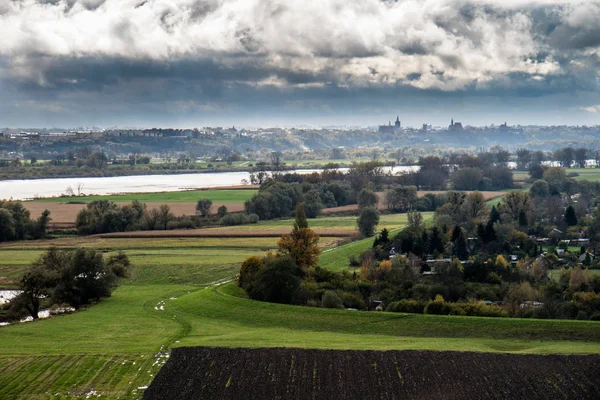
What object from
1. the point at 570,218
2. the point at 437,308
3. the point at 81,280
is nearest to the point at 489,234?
the point at 570,218

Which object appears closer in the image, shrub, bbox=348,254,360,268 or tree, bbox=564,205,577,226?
shrub, bbox=348,254,360,268

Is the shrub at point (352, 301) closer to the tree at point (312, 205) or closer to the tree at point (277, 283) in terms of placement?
the tree at point (277, 283)

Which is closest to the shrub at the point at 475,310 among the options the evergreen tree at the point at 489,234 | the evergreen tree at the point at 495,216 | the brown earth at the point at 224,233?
the evergreen tree at the point at 489,234

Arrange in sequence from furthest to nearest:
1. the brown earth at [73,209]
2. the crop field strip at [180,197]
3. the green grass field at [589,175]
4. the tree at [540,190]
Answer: the green grass field at [589,175]
the tree at [540,190]
the crop field strip at [180,197]
the brown earth at [73,209]

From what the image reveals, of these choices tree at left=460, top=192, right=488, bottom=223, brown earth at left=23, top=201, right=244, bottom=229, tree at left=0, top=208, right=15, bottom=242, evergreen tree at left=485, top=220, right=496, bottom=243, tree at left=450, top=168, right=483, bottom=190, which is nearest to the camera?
evergreen tree at left=485, top=220, right=496, bottom=243

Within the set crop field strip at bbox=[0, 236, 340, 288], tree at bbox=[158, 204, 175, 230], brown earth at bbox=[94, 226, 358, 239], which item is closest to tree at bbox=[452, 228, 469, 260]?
crop field strip at bbox=[0, 236, 340, 288]

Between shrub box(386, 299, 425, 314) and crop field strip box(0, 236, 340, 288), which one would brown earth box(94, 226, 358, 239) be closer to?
crop field strip box(0, 236, 340, 288)

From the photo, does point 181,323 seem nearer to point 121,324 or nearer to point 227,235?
point 121,324

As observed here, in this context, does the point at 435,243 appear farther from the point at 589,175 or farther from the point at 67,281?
the point at 589,175
